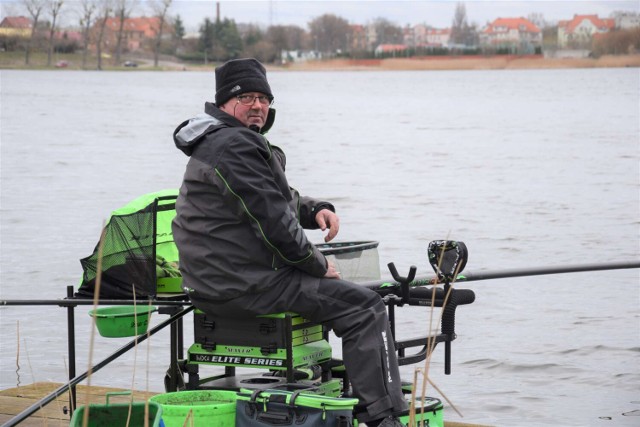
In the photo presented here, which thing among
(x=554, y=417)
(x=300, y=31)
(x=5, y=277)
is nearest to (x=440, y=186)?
(x=5, y=277)

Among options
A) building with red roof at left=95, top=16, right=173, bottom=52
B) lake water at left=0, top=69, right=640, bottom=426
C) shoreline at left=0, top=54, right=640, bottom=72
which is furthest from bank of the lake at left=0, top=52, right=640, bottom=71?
lake water at left=0, top=69, right=640, bottom=426

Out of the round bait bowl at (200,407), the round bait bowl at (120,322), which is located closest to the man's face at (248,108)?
the round bait bowl at (120,322)

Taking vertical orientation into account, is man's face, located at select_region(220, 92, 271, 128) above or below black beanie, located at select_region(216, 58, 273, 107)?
below

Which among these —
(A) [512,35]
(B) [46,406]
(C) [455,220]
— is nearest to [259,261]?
(B) [46,406]

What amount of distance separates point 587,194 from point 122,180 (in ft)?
26.5

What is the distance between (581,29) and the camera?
121250mm

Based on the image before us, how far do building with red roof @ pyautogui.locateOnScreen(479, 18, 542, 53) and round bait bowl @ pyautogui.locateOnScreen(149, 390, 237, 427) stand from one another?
110m

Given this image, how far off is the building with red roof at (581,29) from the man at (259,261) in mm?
106802

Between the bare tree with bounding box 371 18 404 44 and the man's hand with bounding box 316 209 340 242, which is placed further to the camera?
the bare tree with bounding box 371 18 404 44

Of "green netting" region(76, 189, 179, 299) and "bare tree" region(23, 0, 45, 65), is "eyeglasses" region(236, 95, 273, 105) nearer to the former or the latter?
"green netting" region(76, 189, 179, 299)

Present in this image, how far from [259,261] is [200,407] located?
0.50 m

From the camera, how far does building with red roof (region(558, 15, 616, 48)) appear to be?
110m

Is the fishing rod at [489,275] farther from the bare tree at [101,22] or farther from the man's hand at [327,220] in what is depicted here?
the bare tree at [101,22]

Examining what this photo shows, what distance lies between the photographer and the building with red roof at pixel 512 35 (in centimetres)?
11506
